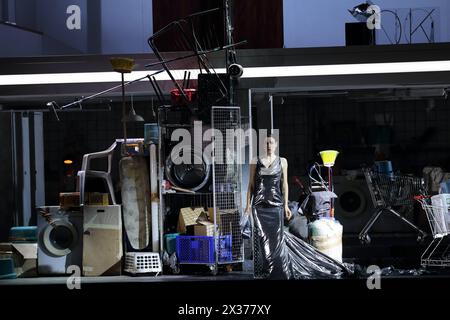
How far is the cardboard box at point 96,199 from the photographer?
7.93 m

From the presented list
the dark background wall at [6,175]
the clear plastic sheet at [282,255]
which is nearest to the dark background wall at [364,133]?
the clear plastic sheet at [282,255]

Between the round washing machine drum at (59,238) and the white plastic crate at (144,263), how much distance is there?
67 centimetres

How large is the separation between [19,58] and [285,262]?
144 inches

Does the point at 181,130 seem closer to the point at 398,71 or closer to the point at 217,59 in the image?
the point at 217,59

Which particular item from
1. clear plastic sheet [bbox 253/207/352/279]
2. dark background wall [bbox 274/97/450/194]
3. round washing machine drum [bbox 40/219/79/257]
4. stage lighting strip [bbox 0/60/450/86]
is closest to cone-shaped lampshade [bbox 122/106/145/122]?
stage lighting strip [bbox 0/60/450/86]

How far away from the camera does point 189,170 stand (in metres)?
7.82

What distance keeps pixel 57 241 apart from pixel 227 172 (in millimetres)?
1888

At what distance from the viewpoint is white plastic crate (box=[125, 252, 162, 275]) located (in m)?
7.66

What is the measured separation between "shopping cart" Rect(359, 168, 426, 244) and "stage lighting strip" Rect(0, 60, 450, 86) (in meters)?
1.23

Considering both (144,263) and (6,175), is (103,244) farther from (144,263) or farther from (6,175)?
(6,175)

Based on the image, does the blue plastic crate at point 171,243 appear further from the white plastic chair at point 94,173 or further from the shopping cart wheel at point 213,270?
the white plastic chair at point 94,173

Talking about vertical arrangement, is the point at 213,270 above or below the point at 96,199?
below

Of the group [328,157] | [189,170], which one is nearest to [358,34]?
[328,157]
